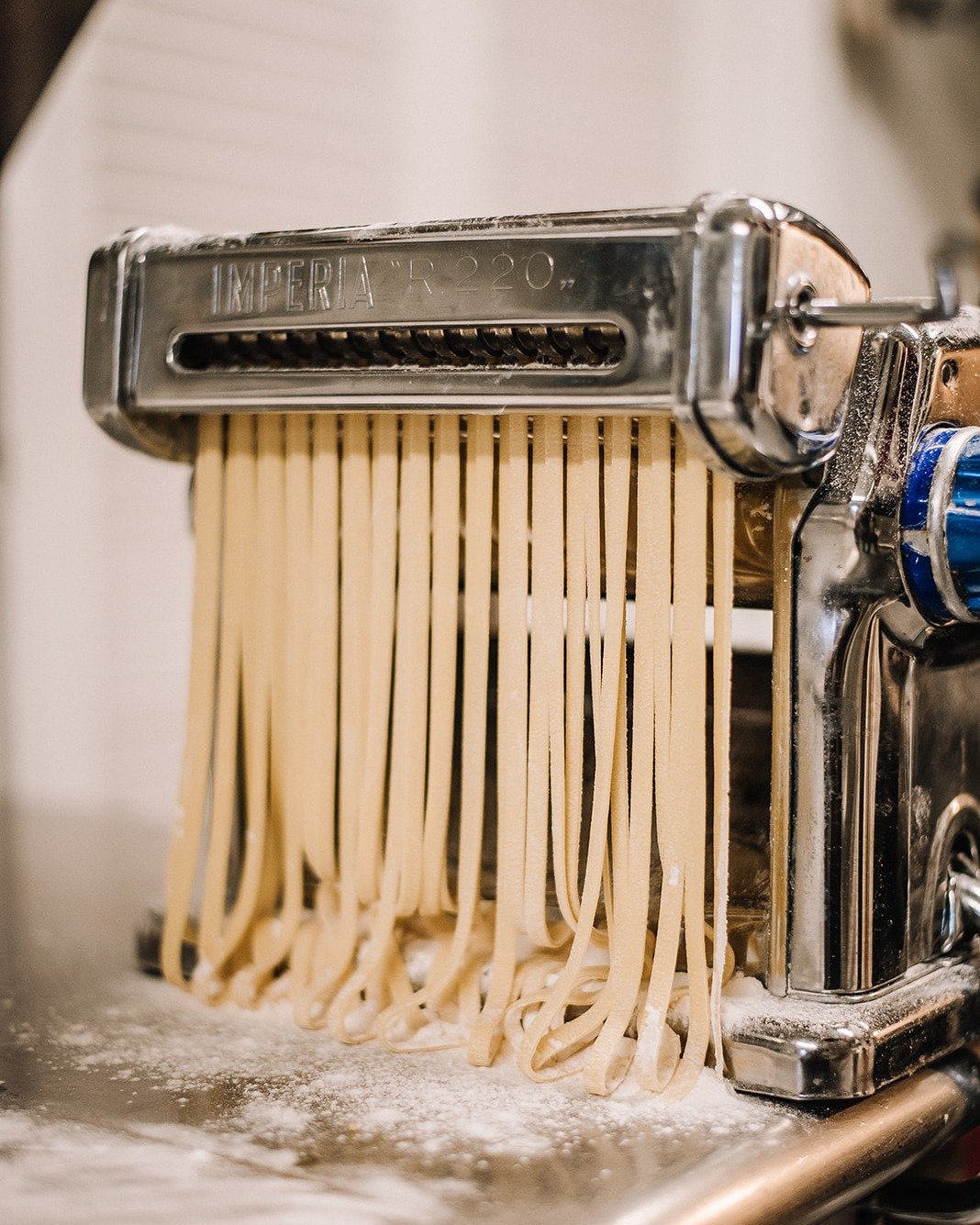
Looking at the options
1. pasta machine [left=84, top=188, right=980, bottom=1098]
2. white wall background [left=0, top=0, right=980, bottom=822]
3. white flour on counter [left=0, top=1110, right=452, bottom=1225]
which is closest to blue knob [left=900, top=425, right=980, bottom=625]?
pasta machine [left=84, top=188, right=980, bottom=1098]

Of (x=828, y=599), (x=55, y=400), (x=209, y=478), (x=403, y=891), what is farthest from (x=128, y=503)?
(x=828, y=599)

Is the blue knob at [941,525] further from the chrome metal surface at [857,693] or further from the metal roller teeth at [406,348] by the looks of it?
the metal roller teeth at [406,348]

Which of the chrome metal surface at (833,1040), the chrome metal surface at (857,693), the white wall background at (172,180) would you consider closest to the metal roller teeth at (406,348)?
the chrome metal surface at (857,693)

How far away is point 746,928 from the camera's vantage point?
0.56 m

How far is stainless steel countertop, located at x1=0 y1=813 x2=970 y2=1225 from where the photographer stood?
0.42m

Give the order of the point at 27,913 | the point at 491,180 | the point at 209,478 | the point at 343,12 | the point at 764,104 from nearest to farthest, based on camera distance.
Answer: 1. the point at 209,478
2. the point at 27,913
3. the point at 343,12
4. the point at 491,180
5. the point at 764,104

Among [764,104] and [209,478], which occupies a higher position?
[764,104]

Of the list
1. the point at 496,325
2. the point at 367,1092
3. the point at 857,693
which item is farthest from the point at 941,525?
the point at 367,1092

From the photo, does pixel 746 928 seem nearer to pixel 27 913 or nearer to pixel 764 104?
pixel 27 913

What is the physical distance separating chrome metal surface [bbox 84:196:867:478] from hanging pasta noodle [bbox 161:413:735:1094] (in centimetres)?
3

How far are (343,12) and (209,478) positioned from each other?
1.18 metres

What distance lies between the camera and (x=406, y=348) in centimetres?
56

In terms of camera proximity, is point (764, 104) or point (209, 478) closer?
point (209, 478)

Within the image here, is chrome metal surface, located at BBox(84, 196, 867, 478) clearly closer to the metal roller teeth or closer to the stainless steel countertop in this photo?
the metal roller teeth
